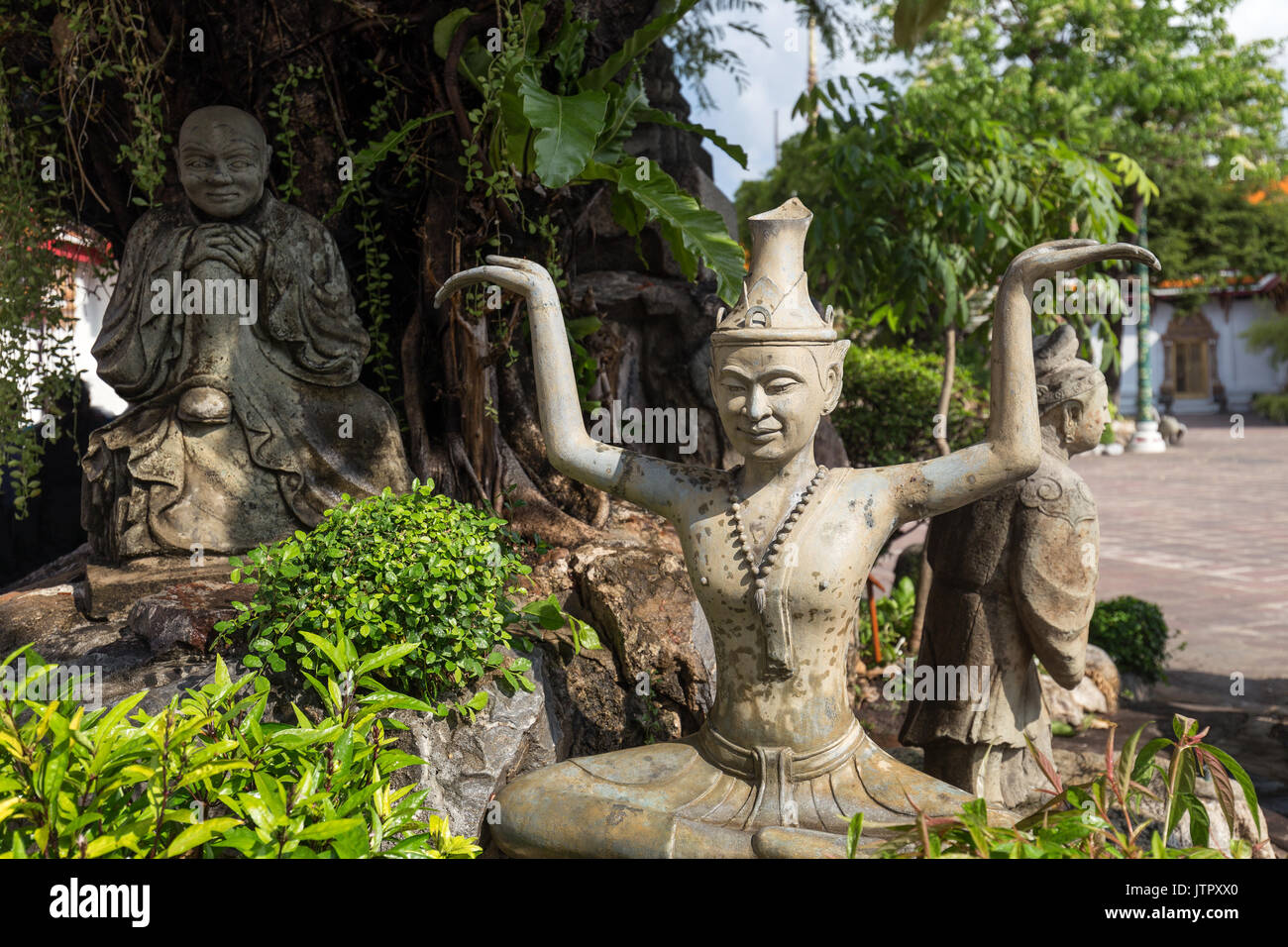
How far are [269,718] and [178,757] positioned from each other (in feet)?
3.38

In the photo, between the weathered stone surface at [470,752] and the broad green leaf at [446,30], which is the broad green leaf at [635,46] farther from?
the weathered stone surface at [470,752]

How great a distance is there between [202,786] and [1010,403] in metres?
2.01

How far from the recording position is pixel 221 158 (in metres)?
4.39

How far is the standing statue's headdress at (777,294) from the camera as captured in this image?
8.82 ft

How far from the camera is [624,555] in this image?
4.31m

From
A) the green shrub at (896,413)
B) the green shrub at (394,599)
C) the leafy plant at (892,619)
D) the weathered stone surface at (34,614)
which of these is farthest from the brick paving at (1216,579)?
the weathered stone surface at (34,614)

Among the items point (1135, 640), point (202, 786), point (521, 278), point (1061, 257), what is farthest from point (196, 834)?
point (1135, 640)

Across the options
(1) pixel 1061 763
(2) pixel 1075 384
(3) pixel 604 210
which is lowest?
(1) pixel 1061 763

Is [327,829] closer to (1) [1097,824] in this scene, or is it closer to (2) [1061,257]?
(1) [1097,824]

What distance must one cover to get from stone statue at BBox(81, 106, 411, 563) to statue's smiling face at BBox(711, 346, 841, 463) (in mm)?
2218

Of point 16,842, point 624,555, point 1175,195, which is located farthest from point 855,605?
point 1175,195

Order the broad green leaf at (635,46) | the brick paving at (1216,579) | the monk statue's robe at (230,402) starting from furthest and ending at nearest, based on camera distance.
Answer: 1. the brick paving at (1216,579)
2. the monk statue's robe at (230,402)
3. the broad green leaf at (635,46)

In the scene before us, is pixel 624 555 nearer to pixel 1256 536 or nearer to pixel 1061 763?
pixel 1061 763

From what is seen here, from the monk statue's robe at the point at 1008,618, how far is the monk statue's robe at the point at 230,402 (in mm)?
2255
